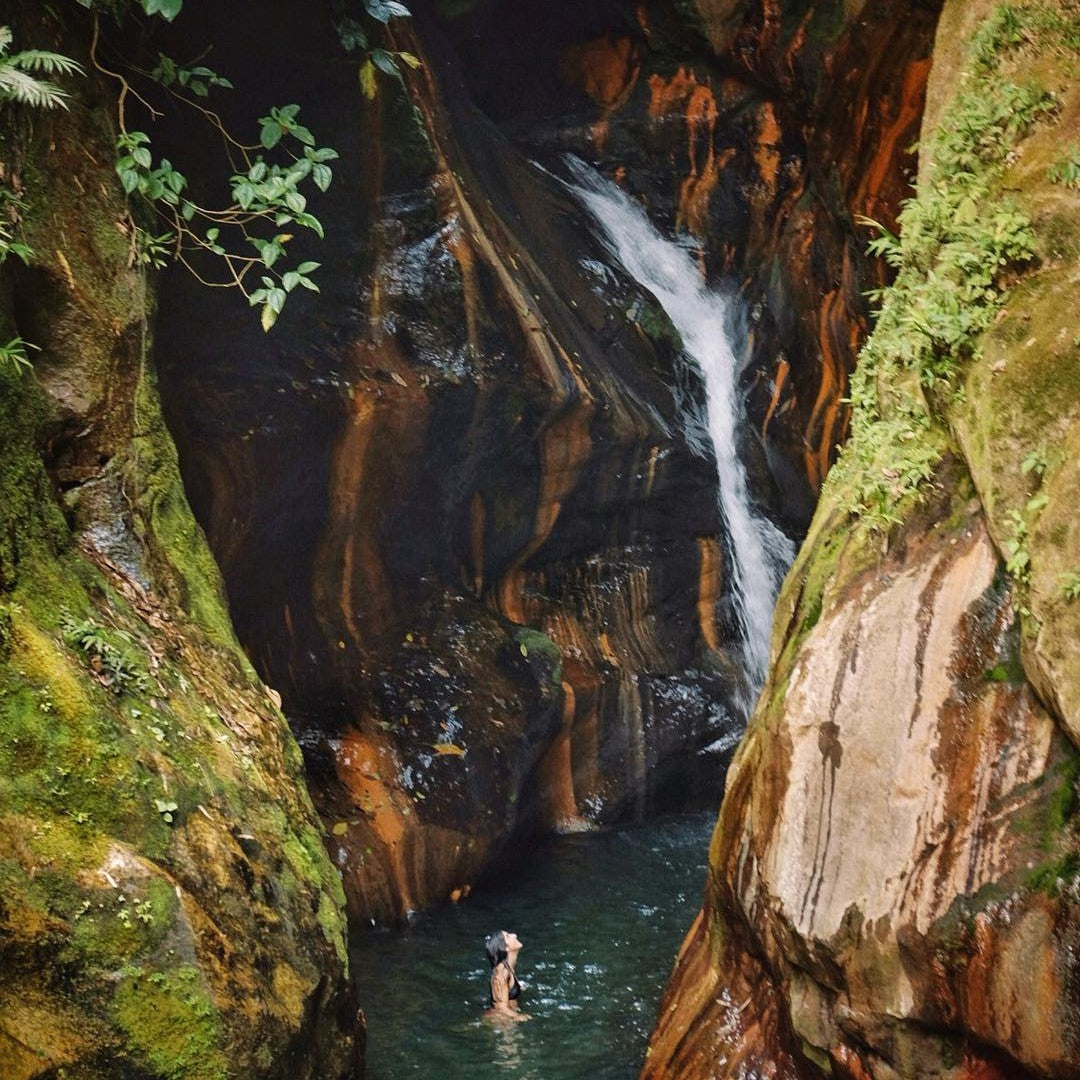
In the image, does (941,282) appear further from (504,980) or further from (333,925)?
(504,980)

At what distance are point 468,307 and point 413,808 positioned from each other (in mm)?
4532

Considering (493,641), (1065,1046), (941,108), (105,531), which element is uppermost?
(941,108)

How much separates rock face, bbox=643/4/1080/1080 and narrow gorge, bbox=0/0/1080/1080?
2 centimetres

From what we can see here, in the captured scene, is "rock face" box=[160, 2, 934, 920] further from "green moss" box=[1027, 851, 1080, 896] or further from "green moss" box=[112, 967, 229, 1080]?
"green moss" box=[1027, 851, 1080, 896]

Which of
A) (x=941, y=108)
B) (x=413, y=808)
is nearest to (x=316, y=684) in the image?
(x=413, y=808)

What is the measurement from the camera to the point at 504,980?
7129 millimetres

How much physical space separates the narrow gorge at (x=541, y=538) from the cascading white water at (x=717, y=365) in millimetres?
61

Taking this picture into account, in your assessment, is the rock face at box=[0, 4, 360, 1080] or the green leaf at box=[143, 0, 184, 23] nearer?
the rock face at box=[0, 4, 360, 1080]

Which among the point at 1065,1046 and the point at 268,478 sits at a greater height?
the point at 268,478

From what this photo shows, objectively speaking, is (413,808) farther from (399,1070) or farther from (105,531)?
(105,531)

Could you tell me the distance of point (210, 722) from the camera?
518cm

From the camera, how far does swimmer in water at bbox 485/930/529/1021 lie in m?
7.04

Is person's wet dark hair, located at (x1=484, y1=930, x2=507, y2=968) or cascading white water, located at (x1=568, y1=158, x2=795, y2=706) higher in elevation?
cascading white water, located at (x1=568, y1=158, x2=795, y2=706)

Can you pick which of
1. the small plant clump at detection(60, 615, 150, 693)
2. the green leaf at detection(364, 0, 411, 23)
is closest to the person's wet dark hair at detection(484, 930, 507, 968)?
the small plant clump at detection(60, 615, 150, 693)
